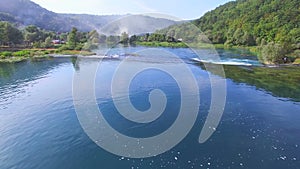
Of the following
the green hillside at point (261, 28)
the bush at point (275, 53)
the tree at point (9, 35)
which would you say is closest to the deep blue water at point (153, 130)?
the bush at point (275, 53)

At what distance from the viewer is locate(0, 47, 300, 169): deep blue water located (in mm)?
12117

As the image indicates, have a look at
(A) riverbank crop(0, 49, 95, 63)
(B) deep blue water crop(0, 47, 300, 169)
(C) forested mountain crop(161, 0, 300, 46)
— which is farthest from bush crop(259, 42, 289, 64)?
(A) riverbank crop(0, 49, 95, 63)

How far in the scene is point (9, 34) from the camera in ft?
251

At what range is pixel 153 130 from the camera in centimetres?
1580

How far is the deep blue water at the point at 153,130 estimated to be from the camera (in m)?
12.1

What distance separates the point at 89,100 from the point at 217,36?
97.2 meters

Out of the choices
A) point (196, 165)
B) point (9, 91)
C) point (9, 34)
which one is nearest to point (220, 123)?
point (196, 165)

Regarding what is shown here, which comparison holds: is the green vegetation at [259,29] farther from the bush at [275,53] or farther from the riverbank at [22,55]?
the riverbank at [22,55]

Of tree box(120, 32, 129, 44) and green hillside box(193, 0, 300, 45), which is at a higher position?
green hillside box(193, 0, 300, 45)

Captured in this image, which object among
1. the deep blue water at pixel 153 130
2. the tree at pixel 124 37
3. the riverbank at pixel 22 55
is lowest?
the deep blue water at pixel 153 130

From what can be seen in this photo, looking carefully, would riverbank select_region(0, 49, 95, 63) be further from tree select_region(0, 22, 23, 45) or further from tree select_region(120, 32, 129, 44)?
tree select_region(120, 32, 129, 44)

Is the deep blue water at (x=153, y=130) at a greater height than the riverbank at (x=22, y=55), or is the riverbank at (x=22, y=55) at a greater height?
the riverbank at (x=22, y=55)

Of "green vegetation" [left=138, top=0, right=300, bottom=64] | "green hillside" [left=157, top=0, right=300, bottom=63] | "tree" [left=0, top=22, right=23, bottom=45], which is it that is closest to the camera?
"green hillside" [left=157, top=0, right=300, bottom=63]

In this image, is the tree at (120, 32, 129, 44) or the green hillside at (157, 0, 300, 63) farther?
A: the tree at (120, 32, 129, 44)
